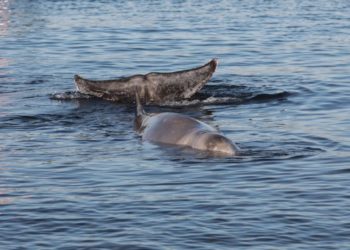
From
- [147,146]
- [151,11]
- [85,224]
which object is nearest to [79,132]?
[147,146]

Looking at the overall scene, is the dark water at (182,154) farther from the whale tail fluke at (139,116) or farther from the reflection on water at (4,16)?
the reflection on water at (4,16)

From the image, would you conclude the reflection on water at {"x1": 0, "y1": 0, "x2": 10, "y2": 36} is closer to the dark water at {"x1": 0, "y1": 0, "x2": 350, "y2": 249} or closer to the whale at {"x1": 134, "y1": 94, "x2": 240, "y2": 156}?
the dark water at {"x1": 0, "y1": 0, "x2": 350, "y2": 249}

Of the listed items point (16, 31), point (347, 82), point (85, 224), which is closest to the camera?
point (85, 224)

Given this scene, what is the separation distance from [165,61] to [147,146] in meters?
10.5

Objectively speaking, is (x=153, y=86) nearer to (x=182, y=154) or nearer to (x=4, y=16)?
(x=182, y=154)

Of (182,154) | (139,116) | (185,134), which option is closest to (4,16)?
(139,116)

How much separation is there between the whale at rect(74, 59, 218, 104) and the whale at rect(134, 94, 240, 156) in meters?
2.18

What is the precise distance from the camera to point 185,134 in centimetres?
1390

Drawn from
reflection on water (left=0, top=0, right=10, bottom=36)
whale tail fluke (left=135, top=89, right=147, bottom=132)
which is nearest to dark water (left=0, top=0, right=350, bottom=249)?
whale tail fluke (left=135, top=89, right=147, bottom=132)

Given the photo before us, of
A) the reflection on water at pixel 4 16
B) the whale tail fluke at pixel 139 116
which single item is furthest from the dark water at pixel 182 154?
the reflection on water at pixel 4 16

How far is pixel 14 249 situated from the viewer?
967cm

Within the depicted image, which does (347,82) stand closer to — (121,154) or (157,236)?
(121,154)

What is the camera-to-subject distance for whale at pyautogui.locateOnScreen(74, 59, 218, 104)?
1755 cm

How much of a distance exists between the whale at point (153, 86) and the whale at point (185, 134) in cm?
218
